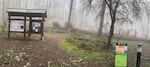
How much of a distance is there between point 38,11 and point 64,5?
214 feet

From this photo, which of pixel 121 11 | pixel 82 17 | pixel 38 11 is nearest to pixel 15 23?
pixel 38 11

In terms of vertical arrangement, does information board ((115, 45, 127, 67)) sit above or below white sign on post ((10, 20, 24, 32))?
below

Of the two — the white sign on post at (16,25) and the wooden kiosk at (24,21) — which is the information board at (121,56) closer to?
the wooden kiosk at (24,21)

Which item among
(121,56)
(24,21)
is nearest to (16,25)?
(24,21)

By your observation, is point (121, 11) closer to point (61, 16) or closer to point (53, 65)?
point (53, 65)

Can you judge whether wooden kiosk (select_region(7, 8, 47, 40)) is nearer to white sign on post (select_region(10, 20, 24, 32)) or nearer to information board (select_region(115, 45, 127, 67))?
white sign on post (select_region(10, 20, 24, 32))

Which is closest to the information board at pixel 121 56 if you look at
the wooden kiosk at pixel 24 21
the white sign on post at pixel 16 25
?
the wooden kiosk at pixel 24 21

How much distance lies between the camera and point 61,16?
7831 cm

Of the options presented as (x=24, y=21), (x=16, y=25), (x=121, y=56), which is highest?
(x=24, y=21)

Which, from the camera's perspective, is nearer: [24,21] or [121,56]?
[121,56]

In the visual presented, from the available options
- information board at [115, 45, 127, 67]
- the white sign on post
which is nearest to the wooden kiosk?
the white sign on post

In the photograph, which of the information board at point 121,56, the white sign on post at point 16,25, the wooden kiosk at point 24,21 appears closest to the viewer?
the information board at point 121,56

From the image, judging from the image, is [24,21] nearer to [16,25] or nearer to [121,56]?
[16,25]

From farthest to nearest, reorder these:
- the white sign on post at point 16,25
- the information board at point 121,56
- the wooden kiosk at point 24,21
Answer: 1. the white sign on post at point 16,25
2. the wooden kiosk at point 24,21
3. the information board at point 121,56
